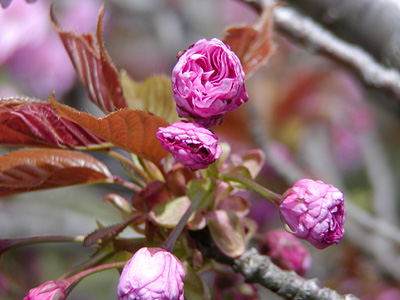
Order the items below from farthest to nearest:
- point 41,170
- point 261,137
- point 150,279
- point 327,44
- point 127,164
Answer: point 261,137
point 327,44
point 127,164
point 41,170
point 150,279

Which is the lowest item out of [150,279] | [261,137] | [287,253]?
[261,137]

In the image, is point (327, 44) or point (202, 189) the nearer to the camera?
point (202, 189)

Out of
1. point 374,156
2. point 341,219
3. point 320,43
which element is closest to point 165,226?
point 341,219

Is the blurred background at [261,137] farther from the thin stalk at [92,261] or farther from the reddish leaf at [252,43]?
the thin stalk at [92,261]

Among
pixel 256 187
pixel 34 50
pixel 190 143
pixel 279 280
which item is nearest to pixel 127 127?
pixel 190 143

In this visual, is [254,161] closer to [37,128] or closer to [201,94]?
[201,94]

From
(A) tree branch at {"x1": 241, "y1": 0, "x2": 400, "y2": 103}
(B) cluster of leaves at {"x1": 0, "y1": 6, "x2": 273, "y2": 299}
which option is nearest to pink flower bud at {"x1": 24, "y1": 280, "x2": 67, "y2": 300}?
(B) cluster of leaves at {"x1": 0, "y1": 6, "x2": 273, "y2": 299}
